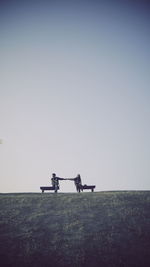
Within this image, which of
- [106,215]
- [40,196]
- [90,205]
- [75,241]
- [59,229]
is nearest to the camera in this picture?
[75,241]

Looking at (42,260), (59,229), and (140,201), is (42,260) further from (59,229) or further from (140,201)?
(140,201)

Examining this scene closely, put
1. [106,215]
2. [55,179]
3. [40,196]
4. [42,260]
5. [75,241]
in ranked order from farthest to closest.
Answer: [55,179] < [40,196] < [106,215] < [75,241] < [42,260]

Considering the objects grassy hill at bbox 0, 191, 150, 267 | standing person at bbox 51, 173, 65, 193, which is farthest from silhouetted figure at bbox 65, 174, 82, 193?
grassy hill at bbox 0, 191, 150, 267

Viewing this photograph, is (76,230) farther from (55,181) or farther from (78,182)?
(55,181)

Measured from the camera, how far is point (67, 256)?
12.8m

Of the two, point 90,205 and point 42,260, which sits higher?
point 90,205

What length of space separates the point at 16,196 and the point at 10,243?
703 centimetres

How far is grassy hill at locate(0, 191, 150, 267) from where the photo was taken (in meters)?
12.7

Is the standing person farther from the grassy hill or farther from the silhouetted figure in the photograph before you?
the grassy hill

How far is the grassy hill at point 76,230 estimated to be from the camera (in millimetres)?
12656

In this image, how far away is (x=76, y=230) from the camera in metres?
15.1

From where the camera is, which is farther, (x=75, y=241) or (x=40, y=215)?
(x=40, y=215)

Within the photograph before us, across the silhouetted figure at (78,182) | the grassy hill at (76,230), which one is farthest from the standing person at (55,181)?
the grassy hill at (76,230)

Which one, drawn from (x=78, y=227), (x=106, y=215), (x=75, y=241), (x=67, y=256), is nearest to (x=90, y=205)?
(x=106, y=215)
